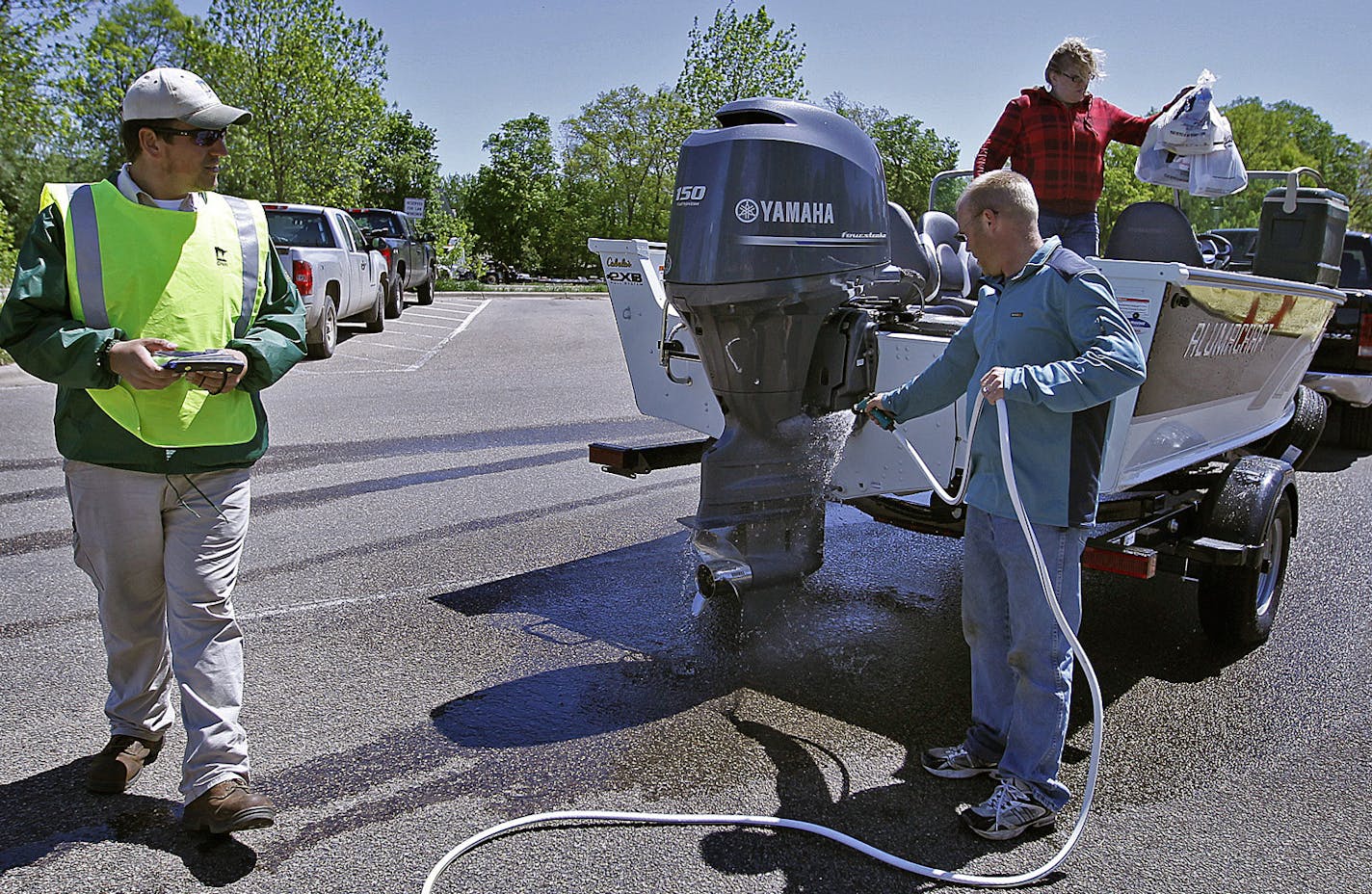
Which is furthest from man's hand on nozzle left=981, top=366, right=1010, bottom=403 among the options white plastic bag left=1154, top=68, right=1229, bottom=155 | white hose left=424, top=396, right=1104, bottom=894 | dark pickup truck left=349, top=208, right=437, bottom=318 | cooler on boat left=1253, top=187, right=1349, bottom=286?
dark pickup truck left=349, top=208, right=437, bottom=318

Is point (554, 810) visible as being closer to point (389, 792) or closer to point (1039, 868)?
point (389, 792)

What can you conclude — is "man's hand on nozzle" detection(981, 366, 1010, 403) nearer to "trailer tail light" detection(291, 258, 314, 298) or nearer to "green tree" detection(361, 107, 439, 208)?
"trailer tail light" detection(291, 258, 314, 298)

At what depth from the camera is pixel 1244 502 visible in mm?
4645

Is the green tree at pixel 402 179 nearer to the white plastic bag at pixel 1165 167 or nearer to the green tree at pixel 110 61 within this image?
the green tree at pixel 110 61

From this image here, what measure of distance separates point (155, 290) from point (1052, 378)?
2388 mm

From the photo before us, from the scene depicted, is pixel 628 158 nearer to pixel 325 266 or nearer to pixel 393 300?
pixel 393 300

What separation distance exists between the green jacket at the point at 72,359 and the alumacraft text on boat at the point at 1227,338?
10.6 feet

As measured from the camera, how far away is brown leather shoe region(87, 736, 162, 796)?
3.23 metres

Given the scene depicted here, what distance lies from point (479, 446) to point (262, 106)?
20.5 m

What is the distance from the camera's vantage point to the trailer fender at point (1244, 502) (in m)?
4.54

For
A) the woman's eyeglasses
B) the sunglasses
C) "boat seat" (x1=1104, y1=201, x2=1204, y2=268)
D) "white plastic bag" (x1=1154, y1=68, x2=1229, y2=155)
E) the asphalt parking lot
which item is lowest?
the asphalt parking lot

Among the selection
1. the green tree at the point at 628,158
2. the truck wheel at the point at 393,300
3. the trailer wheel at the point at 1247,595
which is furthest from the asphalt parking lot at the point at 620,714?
the green tree at the point at 628,158

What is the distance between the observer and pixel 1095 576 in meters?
6.08

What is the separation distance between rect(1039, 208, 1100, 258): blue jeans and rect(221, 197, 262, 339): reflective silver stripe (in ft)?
12.6
